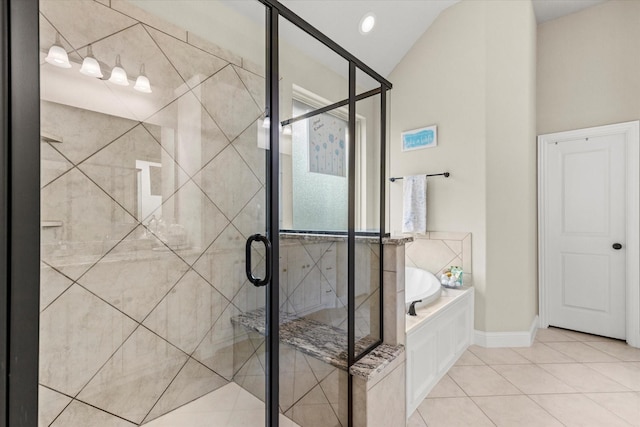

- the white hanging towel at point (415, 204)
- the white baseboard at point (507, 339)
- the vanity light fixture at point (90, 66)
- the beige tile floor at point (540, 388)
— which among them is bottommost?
the beige tile floor at point (540, 388)

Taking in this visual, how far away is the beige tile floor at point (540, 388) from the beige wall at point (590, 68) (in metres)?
2.18

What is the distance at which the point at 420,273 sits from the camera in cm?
312

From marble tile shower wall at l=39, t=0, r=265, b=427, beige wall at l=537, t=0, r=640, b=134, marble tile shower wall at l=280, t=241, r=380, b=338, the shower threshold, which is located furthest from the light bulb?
the shower threshold

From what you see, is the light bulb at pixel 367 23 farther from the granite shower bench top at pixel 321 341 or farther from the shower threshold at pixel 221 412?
the shower threshold at pixel 221 412

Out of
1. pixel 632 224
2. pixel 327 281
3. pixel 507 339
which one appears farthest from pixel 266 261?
pixel 632 224

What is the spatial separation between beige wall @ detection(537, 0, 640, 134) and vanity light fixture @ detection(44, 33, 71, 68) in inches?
156

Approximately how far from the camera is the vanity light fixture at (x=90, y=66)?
3.86 feet

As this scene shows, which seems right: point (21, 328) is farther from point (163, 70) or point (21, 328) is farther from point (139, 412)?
point (163, 70)

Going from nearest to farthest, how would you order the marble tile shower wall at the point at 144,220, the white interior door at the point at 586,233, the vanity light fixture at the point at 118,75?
the marble tile shower wall at the point at 144,220 < the vanity light fixture at the point at 118,75 < the white interior door at the point at 586,233

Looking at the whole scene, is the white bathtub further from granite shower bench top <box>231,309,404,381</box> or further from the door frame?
the door frame

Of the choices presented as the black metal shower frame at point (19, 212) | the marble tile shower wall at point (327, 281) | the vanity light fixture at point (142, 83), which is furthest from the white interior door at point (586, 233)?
the black metal shower frame at point (19, 212)

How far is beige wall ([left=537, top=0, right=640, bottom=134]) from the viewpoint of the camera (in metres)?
2.84

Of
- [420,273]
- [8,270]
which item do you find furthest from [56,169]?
[420,273]

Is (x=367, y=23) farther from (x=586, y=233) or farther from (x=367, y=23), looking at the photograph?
(x=586, y=233)
